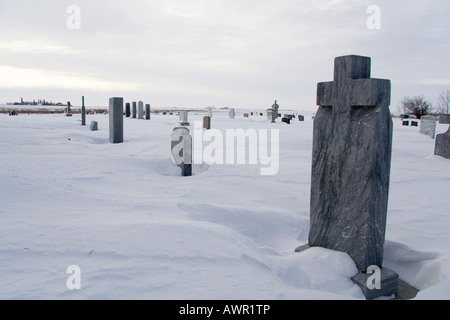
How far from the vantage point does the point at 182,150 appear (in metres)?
8.10

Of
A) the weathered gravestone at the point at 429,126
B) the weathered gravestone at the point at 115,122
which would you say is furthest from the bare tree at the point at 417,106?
the weathered gravestone at the point at 115,122

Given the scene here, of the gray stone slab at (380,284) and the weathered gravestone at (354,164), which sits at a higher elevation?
the weathered gravestone at (354,164)

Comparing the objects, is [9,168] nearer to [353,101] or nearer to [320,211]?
[320,211]

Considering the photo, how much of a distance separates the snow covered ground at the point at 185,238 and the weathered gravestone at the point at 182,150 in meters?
1.27

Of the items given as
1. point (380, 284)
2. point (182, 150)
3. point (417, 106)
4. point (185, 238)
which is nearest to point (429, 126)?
point (182, 150)

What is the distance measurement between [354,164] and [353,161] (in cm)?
3

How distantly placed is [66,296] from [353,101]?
283 centimetres

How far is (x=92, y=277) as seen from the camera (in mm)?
2312

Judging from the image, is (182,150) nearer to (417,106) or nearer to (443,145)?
(443,145)

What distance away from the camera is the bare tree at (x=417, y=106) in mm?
40534

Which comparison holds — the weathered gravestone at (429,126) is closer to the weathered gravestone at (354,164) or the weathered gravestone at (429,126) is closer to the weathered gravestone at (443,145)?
the weathered gravestone at (443,145)

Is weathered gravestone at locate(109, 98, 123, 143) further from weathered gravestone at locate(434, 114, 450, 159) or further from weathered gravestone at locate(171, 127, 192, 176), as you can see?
weathered gravestone at locate(434, 114, 450, 159)

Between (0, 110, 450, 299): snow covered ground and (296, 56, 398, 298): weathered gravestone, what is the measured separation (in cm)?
24

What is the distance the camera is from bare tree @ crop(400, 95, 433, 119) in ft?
133
